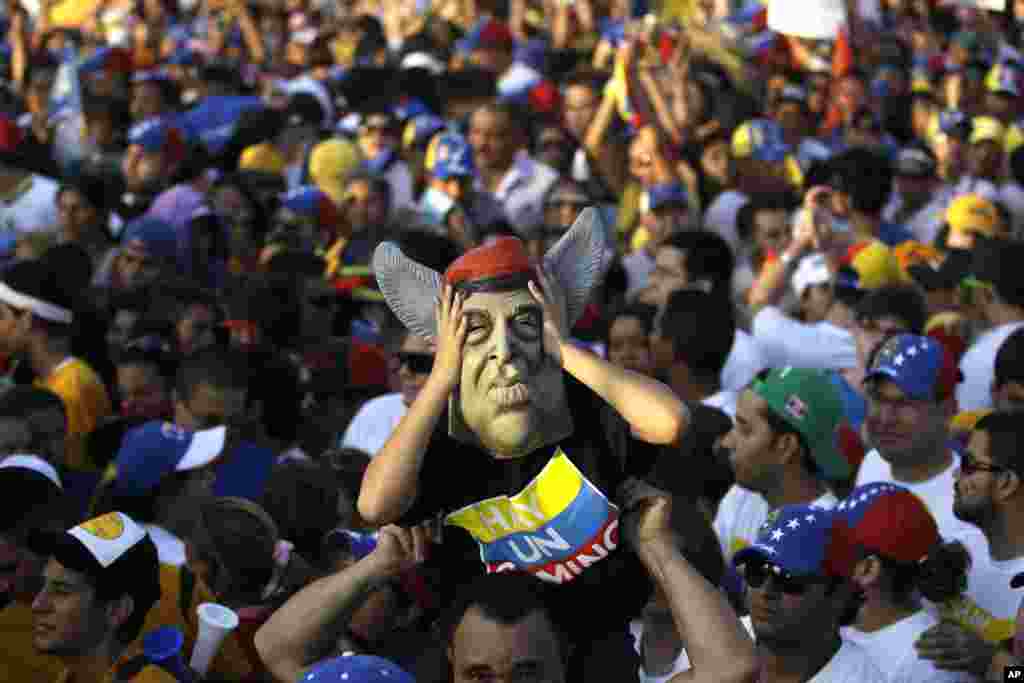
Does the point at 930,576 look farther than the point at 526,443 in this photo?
Yes

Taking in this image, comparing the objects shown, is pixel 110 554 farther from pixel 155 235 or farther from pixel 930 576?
pixel 155 235

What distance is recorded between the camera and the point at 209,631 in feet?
14.6

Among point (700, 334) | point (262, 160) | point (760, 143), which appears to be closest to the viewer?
point (700, 334)

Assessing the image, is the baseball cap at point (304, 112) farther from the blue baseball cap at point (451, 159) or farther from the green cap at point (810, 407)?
the green cap at point (810, 407)

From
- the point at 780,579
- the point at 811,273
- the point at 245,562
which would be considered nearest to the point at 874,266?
the point at 811,273

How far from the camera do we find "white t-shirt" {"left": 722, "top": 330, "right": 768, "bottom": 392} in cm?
722

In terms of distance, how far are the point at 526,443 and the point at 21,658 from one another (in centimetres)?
183

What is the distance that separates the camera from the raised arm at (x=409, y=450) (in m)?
3.37

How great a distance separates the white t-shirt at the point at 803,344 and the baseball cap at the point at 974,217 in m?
1.34

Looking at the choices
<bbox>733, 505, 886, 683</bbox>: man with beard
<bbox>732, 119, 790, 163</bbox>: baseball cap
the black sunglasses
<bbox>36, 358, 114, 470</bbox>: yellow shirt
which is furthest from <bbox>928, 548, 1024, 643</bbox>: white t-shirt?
<bbox>732, 119, 790, 163</bbox>: baseball cap

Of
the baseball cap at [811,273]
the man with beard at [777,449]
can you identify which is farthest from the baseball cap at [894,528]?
the baseball cap at [811,273]

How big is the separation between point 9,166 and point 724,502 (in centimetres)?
557

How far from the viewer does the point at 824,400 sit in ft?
19.6

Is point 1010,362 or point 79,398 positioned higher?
point 1010,362
